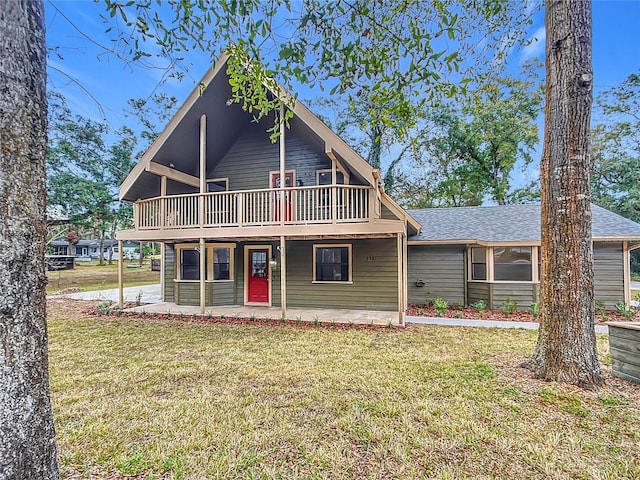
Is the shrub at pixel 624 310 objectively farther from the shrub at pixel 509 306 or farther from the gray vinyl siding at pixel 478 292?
the gray vinyl siding at pixel 478 292

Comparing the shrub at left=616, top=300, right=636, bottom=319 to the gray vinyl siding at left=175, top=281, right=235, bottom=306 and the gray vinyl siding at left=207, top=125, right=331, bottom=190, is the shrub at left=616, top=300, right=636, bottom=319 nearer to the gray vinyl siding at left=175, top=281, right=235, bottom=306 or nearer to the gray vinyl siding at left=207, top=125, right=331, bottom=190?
the gray vinyl siding at left=207, top=125, right=331, bottom=190

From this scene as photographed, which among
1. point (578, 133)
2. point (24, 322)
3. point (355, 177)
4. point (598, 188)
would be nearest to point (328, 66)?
point (578, 133)

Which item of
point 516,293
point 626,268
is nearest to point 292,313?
point 516,293

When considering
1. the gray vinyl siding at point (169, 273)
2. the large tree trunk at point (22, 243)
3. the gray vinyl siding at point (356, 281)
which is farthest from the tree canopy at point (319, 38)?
the gray vinyl siding at point (169, 273)

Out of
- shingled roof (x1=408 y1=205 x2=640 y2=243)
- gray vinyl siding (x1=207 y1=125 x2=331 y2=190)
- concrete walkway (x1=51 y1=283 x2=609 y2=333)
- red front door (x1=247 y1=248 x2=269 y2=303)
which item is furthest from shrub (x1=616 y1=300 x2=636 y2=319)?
red front door (x1=247 y1=248 x2=269 y2=303)

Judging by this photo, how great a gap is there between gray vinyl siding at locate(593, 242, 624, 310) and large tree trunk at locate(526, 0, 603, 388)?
759 cm

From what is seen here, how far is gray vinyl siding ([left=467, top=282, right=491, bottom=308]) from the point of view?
34.9ft

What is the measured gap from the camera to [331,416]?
11.1ft

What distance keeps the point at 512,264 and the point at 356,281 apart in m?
5.11

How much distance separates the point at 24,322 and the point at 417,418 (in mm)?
3348

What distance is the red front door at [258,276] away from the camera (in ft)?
36.1

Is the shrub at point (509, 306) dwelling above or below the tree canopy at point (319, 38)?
below

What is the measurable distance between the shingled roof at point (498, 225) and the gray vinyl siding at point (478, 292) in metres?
1.57

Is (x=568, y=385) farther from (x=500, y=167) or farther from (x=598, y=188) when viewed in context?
(x=598, y=188)
